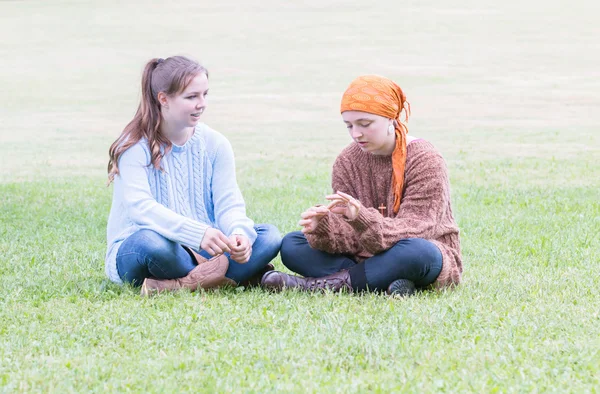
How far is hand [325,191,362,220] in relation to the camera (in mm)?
4516

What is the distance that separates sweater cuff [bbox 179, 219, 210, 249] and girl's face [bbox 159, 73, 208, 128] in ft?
1.86

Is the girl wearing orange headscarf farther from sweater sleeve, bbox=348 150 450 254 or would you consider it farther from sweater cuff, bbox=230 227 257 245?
sweater cuff, bbox=230 227 257 245

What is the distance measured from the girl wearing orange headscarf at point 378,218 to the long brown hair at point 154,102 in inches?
33.0

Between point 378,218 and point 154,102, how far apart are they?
1.39 metres

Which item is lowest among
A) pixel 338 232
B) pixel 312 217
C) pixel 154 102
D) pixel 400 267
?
pixel 400 267

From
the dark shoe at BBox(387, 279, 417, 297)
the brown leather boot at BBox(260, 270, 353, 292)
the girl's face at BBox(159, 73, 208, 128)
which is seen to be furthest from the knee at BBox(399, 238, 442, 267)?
the girl's face at BBox(159, 73, 208, 128)

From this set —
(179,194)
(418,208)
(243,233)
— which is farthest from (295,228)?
(418,208)

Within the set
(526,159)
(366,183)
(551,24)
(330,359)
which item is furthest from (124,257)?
(551,24)

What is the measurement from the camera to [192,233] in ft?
15.4

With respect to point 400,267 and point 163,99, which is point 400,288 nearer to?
point 400,267

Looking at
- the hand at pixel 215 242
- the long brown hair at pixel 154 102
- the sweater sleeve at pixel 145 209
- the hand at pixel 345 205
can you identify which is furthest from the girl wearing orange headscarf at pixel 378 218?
the long brown hair at pixel 154 102

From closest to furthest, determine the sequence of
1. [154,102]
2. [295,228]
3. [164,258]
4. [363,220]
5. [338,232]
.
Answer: [363,220], [164,258], [338,232], [154,102], [295,228]

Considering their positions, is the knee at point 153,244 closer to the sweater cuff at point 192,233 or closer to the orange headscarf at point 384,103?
the sweater cuff at point 192,233

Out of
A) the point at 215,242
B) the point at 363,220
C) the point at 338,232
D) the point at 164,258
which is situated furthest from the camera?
the point at 338,232
